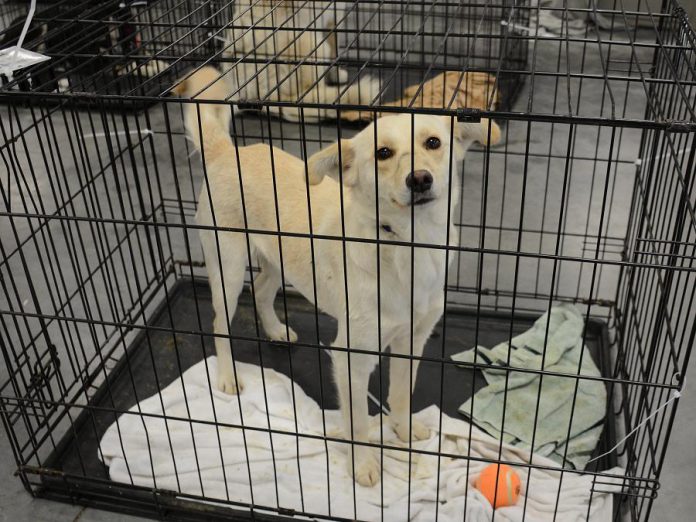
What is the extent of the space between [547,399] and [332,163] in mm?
1206

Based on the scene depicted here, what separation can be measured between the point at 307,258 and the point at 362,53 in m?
4.04

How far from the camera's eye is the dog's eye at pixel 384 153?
173 cm

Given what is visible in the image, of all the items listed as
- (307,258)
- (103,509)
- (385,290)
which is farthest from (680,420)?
(103,509)

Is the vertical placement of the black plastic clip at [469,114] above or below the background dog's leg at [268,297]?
above

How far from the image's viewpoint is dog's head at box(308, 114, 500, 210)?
1.67m

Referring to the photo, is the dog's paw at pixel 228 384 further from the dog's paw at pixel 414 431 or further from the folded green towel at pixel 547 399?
the folded green towel at pixel 547 399

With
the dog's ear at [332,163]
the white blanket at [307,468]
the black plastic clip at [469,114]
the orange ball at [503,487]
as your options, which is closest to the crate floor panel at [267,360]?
the white blanket at [307,468]

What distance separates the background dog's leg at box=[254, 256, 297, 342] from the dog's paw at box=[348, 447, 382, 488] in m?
0.57

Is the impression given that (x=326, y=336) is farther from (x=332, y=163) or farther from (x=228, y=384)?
(x=332, y=163)

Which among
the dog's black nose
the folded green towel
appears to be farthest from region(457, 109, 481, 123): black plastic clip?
the folded green towel

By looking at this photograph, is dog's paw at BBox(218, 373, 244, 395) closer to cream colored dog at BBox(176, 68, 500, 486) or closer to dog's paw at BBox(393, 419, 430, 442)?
cream colored dog at BBox(176, 68, 500, 486)

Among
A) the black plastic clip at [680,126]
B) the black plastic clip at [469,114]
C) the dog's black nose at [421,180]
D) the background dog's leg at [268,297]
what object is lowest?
the background dog's leg at [268,297]

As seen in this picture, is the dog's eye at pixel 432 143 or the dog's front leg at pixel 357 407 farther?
the dog's front leg at pixel 357 407

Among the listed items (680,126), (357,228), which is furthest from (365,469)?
(680,126)
